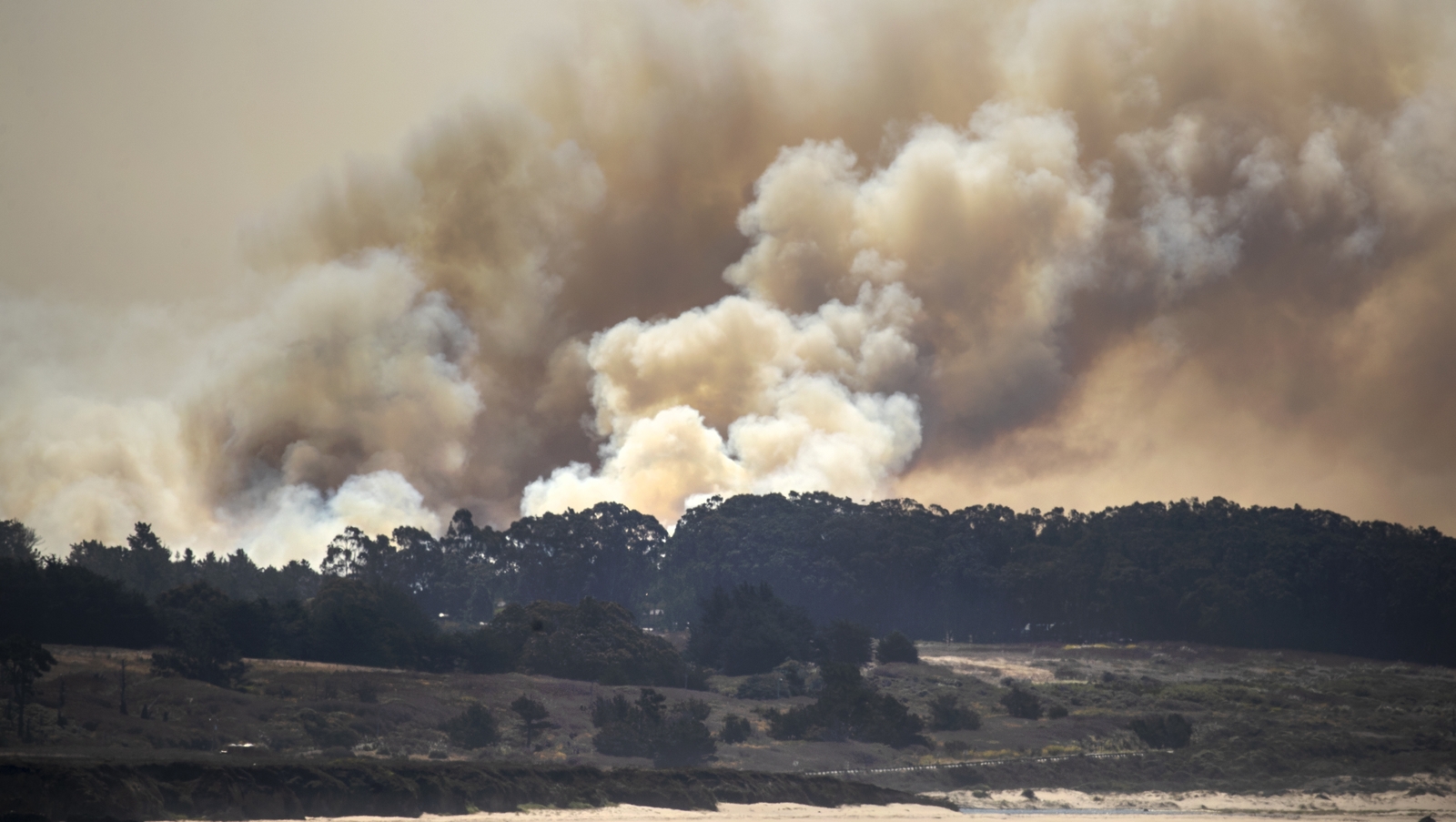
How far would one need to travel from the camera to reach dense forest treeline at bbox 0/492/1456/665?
426ft

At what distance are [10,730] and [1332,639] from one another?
120m

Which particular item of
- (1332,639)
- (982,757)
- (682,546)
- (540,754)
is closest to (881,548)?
(682,546)

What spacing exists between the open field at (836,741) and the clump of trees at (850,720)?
137 cm

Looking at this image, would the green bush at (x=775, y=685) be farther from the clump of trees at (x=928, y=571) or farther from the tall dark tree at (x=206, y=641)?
the tall dark tree at (x=206, y=641)

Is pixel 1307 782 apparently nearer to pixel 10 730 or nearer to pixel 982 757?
pixel 982 757

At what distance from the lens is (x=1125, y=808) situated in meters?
62.8

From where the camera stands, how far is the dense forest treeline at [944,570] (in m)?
130

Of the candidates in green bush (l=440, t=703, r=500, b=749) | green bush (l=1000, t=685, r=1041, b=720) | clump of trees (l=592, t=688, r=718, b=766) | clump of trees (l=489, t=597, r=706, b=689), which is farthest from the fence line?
clump of trees (l=489, t=597, r=706, b=689)

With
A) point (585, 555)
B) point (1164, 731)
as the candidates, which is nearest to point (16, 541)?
point (585, 555)

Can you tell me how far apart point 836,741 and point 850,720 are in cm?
272

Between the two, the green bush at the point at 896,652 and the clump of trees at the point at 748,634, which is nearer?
the clump of trees at the point at 748,634

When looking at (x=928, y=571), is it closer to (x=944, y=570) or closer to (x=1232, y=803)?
(x=944, y=570)

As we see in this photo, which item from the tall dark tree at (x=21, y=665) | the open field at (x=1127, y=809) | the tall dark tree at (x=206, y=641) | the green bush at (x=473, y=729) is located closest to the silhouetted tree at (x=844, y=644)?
the open field at (x=1127, y=809)

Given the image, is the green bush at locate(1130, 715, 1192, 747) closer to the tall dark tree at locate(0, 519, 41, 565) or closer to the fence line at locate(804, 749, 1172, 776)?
the fence line at locate(804, 749, 1172, 776)
